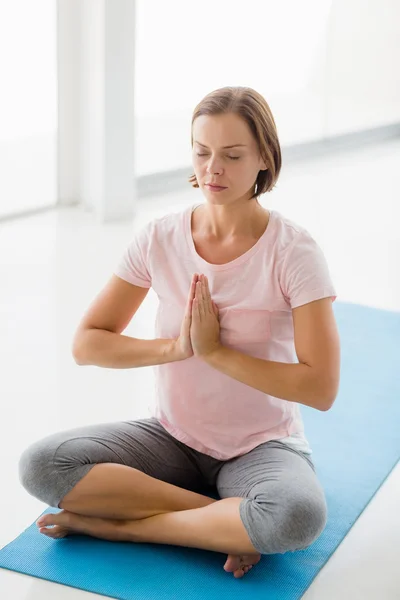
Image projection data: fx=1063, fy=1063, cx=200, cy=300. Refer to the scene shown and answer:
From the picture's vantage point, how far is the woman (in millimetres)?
2248

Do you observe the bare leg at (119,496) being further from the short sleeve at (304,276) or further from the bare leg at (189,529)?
the short sleeve at (304,276)

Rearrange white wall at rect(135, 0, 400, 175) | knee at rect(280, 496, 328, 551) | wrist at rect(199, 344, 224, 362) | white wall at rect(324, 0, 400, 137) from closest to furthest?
knee at rect(280, 496, 328, 551)
wrist at rect(199, 344, 224, 362)
white wall at rect(135, 0, 400, 175)
white wall at rect(324, 0, 400, 137)

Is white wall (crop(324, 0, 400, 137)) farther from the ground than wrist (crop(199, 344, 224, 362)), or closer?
closer

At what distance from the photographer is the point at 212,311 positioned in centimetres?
229

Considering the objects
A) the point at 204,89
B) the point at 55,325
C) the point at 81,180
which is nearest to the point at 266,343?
A: the point at 55,325

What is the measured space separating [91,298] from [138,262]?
1.66 m

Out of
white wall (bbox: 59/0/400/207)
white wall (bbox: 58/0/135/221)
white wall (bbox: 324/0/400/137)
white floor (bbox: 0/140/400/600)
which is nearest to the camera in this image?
white floor (bbox: 0/140/400/600)

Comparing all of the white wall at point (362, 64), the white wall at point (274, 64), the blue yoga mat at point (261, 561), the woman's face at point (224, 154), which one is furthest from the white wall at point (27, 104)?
the woman's face at point (224, 154)

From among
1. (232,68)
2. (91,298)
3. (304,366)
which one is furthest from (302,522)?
(232,68)

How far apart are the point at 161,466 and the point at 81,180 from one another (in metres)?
3.20

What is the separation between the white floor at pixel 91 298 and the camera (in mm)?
2383

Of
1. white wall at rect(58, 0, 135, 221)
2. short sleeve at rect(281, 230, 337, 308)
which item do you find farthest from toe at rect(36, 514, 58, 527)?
white wall at rect(58, 0, 135, 221)

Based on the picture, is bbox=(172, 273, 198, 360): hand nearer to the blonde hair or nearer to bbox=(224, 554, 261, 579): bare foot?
the blonde hair

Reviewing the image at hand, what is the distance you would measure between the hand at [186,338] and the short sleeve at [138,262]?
0.20 m
